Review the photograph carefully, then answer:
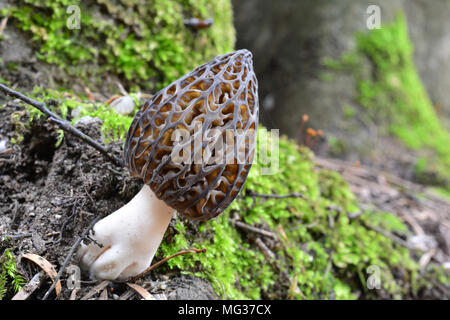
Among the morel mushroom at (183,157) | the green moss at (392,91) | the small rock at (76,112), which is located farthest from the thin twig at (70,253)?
the green moss at (392,91)


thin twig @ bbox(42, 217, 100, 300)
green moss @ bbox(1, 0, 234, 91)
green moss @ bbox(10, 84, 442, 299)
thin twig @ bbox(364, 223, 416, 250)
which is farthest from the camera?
thin twig @ bbox(364, 223, 416, 250)

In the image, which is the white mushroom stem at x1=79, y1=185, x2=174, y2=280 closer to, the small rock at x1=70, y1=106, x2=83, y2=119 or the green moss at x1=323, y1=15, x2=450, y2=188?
the small rock at x1=70, y1=106, x2=83, y2=119

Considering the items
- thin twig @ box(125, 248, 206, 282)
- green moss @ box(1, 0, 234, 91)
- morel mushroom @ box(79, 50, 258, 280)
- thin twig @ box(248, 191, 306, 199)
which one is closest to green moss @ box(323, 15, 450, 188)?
Answer: green moss @ box(1, 0, 234, 91)

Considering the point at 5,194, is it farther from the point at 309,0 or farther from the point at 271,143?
the point at 309,0

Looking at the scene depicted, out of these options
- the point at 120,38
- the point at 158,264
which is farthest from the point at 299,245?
the point at 120,38

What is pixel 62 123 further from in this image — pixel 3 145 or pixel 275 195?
pixel 275 195
